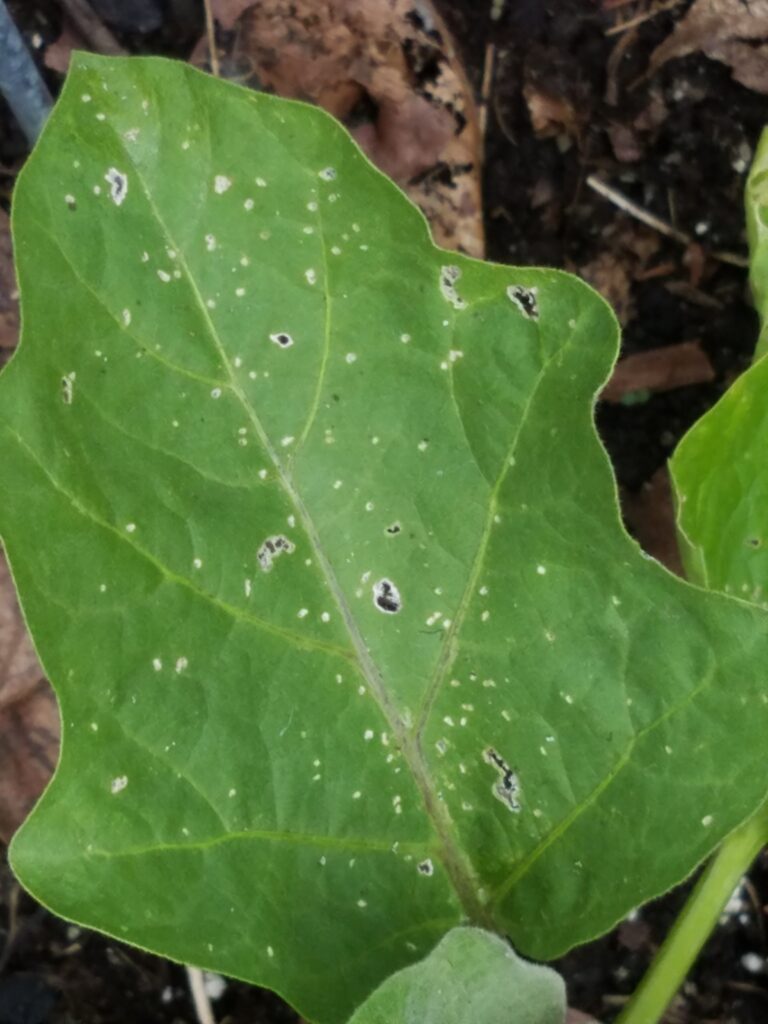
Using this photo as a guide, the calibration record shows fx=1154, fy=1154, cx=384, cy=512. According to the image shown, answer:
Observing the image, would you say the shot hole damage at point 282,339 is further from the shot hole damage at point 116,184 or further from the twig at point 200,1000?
the twig at point 200,1000

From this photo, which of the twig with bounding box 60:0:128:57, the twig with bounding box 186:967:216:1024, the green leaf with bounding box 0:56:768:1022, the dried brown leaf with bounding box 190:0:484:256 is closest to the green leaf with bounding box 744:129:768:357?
the green leaf with bounding box 0:56:768:1022

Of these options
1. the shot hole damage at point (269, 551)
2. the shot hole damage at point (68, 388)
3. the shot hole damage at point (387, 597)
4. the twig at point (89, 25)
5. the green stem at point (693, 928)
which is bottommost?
the green stem at point (693, 928)

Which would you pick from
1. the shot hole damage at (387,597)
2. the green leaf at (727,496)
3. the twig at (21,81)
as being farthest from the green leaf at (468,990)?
the twig at (21,81)

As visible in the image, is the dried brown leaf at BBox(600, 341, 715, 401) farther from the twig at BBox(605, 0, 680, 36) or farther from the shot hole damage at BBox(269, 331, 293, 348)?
the shot hole damage at BBox(269, 331, 293, 348)

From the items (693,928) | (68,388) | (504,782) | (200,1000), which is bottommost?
(200,1000)

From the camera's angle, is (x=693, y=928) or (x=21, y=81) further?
(x=21, y=81)

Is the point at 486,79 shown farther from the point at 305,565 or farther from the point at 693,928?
the point at 693,928

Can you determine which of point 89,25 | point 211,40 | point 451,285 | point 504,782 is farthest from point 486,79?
point 504,782
